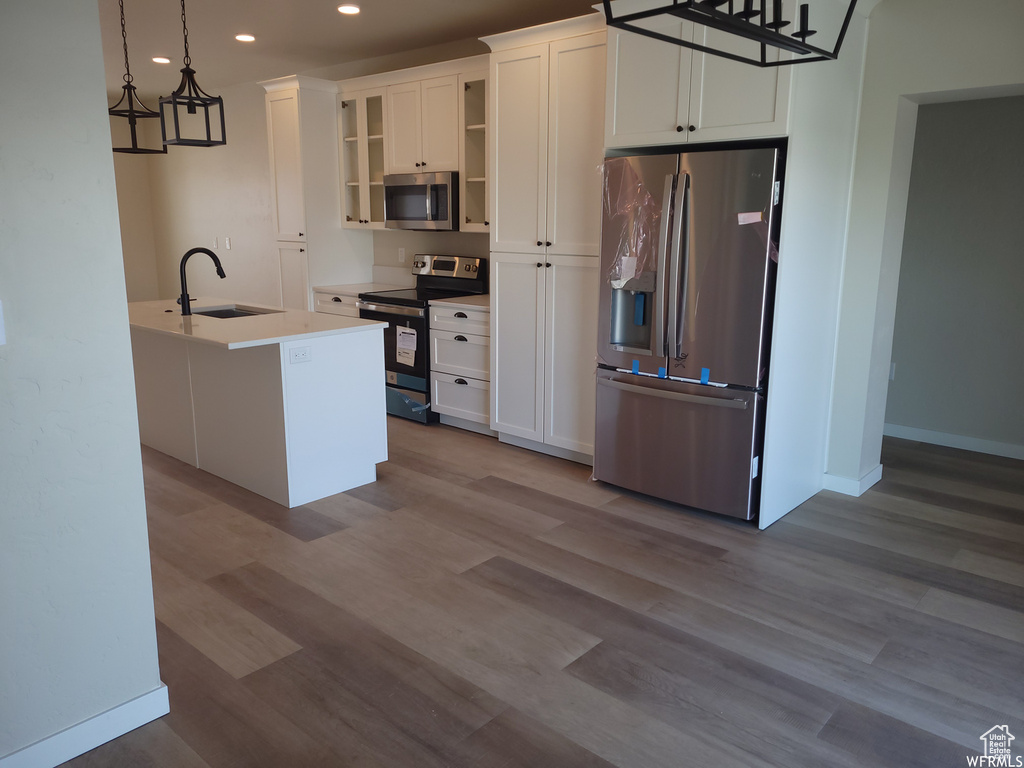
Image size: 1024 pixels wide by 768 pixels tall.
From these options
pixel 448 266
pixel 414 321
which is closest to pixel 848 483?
pixel 414 321

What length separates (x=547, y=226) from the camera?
4012mm

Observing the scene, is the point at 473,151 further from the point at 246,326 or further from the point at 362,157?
the point at 246,326

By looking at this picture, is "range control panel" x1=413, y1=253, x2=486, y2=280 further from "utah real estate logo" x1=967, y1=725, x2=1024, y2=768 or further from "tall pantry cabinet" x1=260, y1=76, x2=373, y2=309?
"utah real estate logo" x1=967, y1=725, x2=1024, y2=768

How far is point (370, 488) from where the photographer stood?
3.82m

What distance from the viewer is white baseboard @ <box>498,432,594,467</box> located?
4168mm

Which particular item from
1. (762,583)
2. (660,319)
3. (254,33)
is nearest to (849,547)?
(762,583)

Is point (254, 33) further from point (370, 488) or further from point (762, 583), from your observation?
point (762, 583)

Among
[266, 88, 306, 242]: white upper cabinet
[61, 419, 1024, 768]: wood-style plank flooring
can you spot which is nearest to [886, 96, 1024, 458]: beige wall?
[61, 419, 1024, 768]: wood-style plank flooring

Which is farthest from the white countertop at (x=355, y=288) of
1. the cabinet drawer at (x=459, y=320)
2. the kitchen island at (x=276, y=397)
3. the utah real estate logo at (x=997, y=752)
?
the utah real estate logo at (x=997, y=752)

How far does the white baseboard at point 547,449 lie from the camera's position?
417 cm

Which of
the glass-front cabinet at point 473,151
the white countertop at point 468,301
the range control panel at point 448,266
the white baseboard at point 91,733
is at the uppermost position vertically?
the glass-front cabinet at point 473,151

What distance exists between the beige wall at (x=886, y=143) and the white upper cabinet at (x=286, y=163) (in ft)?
12.6

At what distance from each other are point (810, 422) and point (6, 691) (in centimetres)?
327

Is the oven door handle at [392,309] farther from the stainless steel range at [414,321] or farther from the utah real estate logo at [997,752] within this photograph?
the utah real estate logo at [997,752]
